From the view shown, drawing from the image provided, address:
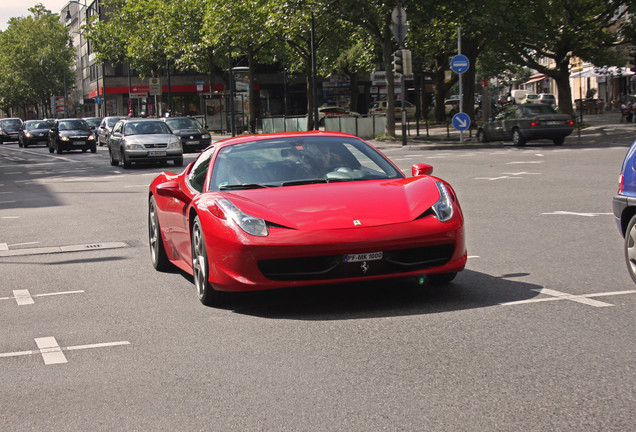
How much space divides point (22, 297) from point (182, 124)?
3384cm

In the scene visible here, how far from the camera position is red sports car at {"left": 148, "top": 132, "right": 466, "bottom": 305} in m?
6.60

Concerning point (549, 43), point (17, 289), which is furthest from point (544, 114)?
point (17, 289)

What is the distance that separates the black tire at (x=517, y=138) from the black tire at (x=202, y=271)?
2730cm

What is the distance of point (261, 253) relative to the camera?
6555 mm

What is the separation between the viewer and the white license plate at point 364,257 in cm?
660

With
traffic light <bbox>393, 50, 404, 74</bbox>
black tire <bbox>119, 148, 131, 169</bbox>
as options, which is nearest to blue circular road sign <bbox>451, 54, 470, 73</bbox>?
traffic light <bbox>393, 50, 404, 74</bbox>

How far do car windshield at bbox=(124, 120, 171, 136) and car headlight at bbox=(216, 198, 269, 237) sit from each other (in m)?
24.6

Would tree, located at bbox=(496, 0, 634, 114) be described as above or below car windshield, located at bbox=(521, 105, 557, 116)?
above

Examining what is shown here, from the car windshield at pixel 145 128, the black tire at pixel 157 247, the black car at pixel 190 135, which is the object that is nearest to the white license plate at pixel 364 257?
the black tire at pixel 157 247

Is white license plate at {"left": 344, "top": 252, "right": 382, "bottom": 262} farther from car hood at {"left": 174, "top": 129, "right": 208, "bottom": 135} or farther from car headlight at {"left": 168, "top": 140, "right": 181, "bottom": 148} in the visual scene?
car hood at {"left": 174, "top": 129, "right": 208, "bottom": 135}

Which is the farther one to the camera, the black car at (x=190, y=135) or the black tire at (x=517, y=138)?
the black car at (x=190, y=135)

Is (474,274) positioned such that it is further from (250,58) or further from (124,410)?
(250,58)

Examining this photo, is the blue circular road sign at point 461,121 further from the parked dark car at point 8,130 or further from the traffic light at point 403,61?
the parked dark car at point 8,130

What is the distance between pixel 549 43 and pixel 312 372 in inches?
1521
